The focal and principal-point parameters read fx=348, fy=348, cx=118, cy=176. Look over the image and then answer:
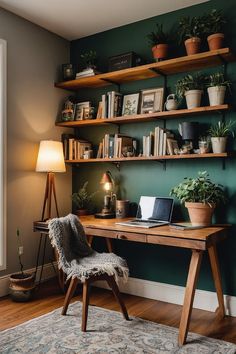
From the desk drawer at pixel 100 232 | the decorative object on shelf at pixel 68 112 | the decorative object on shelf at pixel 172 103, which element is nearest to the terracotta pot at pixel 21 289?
the desk drawer at pixel 100 232

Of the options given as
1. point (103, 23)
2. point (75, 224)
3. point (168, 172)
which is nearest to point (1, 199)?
point (75, 224)

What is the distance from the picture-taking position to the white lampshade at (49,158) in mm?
3289

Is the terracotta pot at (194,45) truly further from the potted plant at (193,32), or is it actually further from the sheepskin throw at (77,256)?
the sheepskin throw at (77,256)

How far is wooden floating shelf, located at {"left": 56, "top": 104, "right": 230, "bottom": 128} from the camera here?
2801 millimetres

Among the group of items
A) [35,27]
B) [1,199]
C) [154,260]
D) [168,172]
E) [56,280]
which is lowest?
[56,280]

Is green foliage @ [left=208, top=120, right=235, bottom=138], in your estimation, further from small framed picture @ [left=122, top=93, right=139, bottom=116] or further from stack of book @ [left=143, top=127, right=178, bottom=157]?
small framed picture @ [left=122, top=93, right=139, bottom=116]

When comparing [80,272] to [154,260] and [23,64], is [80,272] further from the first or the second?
[23,64]

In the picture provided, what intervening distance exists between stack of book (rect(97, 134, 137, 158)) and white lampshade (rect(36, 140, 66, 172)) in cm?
45

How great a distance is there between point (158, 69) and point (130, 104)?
456mm

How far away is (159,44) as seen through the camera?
309cm

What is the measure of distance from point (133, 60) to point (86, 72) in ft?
1.73

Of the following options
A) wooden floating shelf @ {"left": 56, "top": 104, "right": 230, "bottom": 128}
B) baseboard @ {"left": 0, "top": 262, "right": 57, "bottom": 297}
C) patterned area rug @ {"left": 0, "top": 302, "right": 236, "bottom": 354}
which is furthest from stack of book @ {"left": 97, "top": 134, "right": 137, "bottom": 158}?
patterned area rug @ {"left": 0, "top": 302, "right": 236, "bottom": 354}

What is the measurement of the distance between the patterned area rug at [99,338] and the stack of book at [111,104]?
1842mm

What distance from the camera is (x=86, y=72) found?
3523 millimetres
